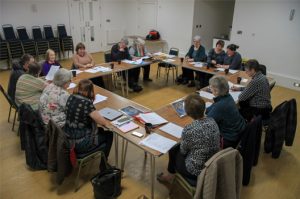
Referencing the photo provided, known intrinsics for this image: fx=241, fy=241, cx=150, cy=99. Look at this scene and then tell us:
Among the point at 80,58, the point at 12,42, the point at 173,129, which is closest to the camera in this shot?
the point at 173,129

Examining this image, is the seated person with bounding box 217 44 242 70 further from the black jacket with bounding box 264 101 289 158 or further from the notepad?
the notepad

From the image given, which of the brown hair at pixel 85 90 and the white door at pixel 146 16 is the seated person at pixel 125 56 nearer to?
the brown hair at pixel 85 90

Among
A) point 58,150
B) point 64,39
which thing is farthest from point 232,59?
point 64,39

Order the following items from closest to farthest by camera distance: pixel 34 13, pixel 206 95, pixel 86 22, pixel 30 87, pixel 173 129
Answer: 1. pixel 173 129
2. pixel 30 87
3. pixel 206 95
4. pixel 34 13
5. pixel 86 22

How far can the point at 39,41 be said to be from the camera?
24.1ft

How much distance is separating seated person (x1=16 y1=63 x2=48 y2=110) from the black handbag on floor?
1.34 m

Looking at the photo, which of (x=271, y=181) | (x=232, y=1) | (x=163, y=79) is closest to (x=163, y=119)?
(x=271, y=181)

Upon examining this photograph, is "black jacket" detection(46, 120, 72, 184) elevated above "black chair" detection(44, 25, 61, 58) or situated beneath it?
situated beneath

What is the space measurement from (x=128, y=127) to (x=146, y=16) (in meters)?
7.53

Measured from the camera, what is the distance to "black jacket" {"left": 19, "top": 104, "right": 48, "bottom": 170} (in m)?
2.63

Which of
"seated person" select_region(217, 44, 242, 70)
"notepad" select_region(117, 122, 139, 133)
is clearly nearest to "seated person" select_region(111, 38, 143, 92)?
"seated person" select_region(217, 44, 242, 70)

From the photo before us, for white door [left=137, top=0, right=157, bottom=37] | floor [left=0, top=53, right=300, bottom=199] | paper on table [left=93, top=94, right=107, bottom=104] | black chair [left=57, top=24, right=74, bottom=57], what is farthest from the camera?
white door [left=137, top=0, right=157, bottom=37]

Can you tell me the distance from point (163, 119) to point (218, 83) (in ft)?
2.42

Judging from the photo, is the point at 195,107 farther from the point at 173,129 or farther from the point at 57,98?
the point at 57,98
